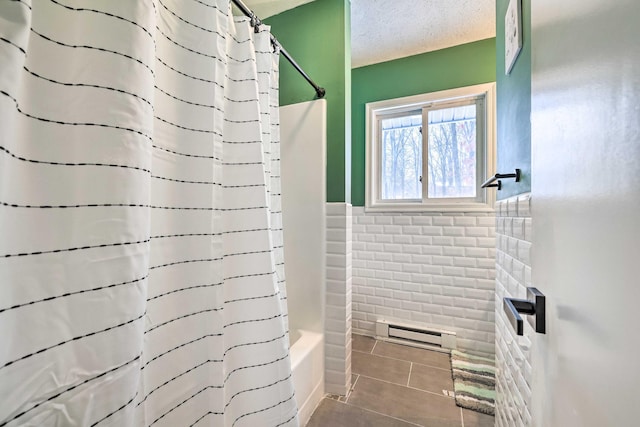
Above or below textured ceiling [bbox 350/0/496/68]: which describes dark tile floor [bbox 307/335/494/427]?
below

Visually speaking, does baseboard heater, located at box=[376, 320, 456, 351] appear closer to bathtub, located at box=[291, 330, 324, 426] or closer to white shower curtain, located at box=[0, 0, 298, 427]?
bathtub, located at box=[291, 330, 324, 426]

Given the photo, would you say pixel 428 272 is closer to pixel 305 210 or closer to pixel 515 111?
pixel 305 210

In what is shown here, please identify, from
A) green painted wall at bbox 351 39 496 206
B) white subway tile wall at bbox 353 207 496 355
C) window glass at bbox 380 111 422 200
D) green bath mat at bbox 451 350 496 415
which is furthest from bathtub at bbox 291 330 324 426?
window glass at bbox 380 111 422 200

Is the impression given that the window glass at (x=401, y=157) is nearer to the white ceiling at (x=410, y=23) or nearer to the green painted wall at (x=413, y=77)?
the green painted wall at (x=413, y=77)

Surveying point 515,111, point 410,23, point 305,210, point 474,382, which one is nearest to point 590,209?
point 515,111

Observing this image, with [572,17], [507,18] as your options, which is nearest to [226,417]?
[572,17]

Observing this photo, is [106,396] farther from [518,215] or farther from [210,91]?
[518,215]

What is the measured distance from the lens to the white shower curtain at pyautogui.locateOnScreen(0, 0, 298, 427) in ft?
1.47

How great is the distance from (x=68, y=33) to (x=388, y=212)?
2.17 m

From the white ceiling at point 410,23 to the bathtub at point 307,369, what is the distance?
7.06 feet

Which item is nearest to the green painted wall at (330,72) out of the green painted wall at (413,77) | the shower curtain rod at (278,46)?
the shower curtain rod at (278,46)

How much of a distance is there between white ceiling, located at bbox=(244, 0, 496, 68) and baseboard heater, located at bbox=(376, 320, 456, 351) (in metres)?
2.34

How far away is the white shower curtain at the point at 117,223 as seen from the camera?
45cm

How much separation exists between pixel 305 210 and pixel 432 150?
1382 millimetres
